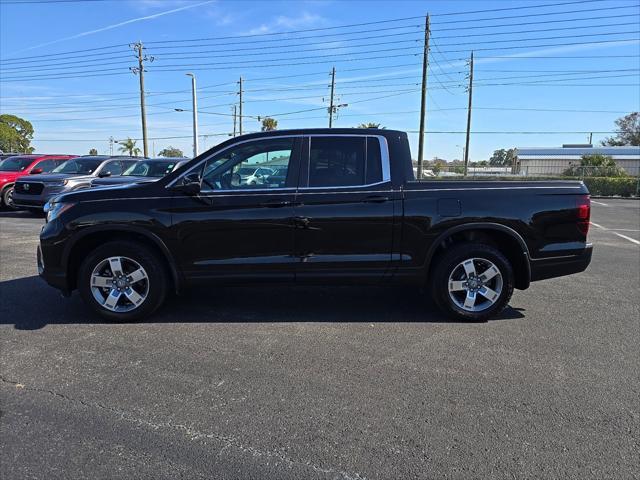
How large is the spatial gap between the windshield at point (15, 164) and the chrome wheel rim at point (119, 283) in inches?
537

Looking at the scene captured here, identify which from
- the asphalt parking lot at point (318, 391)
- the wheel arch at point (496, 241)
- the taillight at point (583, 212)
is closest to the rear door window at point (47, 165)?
the asphalt parking lot at point (318, 391)

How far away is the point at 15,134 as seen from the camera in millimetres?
93500

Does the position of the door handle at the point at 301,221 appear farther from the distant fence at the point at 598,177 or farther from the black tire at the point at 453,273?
the distant fence at the point at 598,177

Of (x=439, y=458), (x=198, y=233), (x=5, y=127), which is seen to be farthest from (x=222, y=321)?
(x=5, y=127)

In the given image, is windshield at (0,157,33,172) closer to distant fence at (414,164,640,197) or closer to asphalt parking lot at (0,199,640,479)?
asphalt parking lot at (0,199,640,479)

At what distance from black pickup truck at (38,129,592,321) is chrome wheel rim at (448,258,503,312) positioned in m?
0.01

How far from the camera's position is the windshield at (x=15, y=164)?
1600 cm

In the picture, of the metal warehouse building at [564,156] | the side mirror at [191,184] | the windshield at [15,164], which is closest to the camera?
the side mirror at [191,184]

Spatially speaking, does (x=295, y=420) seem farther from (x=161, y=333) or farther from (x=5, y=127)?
(x=5, y=127)

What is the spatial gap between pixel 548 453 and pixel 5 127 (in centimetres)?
10878

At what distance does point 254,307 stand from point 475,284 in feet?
7.92

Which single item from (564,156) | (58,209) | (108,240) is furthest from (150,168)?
(564,156)

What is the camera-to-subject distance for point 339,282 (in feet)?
16.3

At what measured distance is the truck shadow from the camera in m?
5.07
